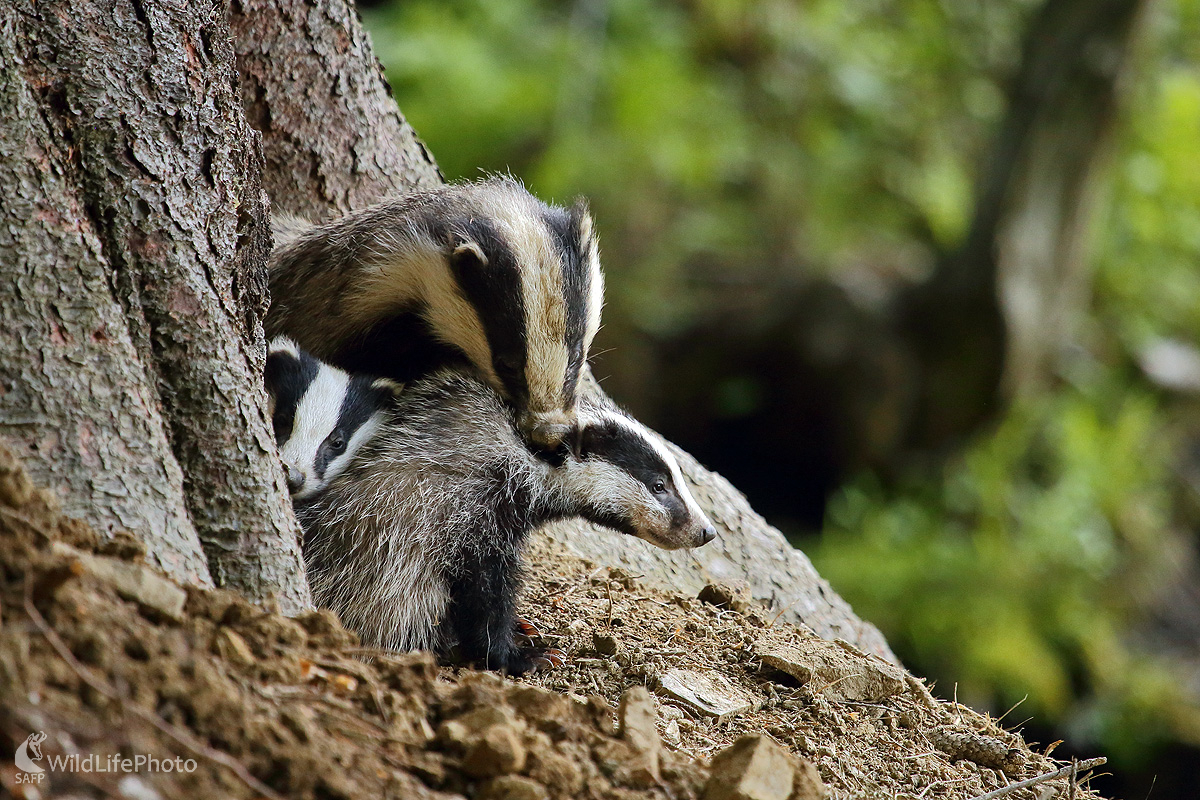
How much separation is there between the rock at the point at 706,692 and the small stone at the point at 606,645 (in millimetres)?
177

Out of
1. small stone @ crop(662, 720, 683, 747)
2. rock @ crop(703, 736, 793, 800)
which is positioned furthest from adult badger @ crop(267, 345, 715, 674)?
rock @ crop(703, 736, 793, 800)

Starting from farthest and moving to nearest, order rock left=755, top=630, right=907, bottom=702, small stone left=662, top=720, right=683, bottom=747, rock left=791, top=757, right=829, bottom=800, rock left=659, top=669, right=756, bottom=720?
1. rock left=755, top=630, right=907, bottom=702
2. rock left=659, top=669, right=756, bottom=720
3. small stone left=662, top=720, right=683, bottom=747
4. rock left=791, top=757, right=829, bottom=800

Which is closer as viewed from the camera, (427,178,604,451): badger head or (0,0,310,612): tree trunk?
(0,0,310,612): tree trunk

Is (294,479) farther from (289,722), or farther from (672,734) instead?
(289,722)

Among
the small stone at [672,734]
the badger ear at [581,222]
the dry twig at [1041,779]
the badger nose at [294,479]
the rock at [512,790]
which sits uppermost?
the badger ear at [581,222]

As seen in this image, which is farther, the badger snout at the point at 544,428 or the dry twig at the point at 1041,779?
the badger snout at the point at 544,428

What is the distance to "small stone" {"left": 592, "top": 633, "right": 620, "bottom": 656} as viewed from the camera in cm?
324

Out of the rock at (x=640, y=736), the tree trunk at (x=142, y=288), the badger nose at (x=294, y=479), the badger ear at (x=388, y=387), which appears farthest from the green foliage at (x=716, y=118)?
the rock at (x=640, y=736)

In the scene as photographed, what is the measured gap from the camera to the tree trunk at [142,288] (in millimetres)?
2145

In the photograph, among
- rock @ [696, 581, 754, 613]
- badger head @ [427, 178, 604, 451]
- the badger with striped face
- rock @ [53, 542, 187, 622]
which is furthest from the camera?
rock @ [696, 581, 754, 613]

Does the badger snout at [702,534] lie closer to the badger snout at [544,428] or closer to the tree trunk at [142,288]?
the badger snout at [544,428]

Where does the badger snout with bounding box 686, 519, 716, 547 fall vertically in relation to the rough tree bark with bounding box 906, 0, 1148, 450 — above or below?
below

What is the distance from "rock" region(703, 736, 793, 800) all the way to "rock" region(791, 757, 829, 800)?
0.09ft

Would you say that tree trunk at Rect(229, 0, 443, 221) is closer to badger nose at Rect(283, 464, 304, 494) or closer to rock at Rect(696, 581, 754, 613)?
badger nose at Rect(283, 464, 304, 494)
